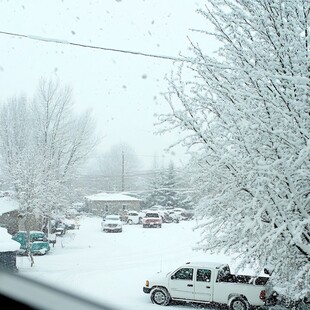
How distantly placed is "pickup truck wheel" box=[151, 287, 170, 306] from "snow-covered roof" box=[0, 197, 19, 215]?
13.5 m

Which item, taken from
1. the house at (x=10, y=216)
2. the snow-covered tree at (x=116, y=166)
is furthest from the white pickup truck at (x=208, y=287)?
the snow-covered tree at (x=116, y=166)

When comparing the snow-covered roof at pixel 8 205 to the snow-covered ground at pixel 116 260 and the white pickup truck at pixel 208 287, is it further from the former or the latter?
the white pickup truck at pixel 208 287

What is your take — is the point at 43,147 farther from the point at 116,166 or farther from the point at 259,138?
the point at 116,166

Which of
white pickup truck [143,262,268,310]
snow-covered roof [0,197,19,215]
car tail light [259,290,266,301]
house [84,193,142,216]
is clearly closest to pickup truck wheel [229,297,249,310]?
white pickup truck [143,262,268,310]

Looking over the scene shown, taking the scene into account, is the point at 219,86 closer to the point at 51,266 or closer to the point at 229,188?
the point at 229,188

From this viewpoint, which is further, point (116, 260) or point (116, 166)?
point (116, 166)

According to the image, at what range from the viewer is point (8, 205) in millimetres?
21562

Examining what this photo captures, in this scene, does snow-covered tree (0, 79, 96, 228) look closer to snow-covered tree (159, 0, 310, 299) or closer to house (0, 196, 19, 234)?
house (0, 196, 19, 234)

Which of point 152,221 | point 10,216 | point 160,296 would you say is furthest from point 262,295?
point 152,221

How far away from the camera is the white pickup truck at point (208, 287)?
27.5ft

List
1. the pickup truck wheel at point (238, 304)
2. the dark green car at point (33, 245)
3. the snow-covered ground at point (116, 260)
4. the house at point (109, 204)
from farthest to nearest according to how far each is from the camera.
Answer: the house at point (109, 204) → the dark green car at point (33, 245) → the snow-covered ground at point (116, 260) → the pickup truck wheel at point (238, 304)

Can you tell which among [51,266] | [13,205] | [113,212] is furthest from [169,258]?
[113,212]

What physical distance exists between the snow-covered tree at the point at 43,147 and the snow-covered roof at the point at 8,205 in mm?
1231

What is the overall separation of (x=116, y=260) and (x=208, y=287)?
6.98 m
